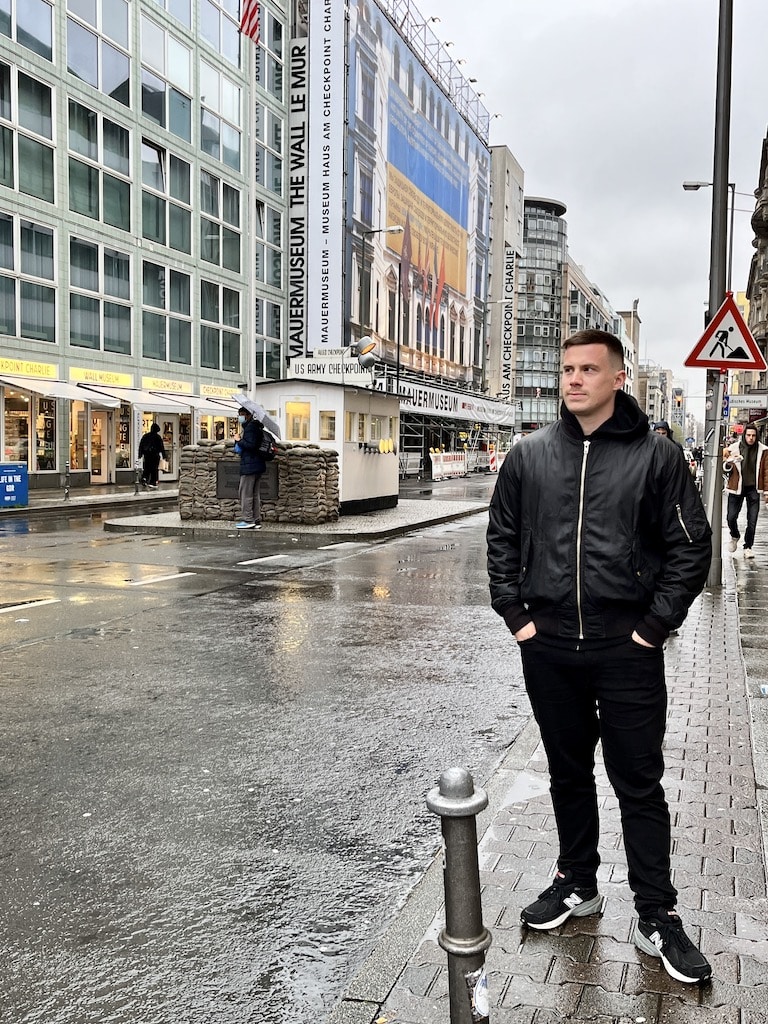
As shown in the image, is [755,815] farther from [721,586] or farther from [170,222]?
[170,222]

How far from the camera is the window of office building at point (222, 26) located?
1426 inches

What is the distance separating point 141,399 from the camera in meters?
31.3

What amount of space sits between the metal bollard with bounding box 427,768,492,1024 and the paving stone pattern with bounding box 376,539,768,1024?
15.5 inches

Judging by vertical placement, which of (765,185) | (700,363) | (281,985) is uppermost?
(765,185)

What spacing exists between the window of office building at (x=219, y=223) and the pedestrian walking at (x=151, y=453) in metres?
10.4

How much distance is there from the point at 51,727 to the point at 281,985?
297 centimetres

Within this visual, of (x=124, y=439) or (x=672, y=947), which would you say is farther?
(x=124, y=439)

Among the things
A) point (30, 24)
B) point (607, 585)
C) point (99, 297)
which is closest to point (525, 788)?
point (607, 585)

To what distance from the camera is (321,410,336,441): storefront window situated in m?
19.4

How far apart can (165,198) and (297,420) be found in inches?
713

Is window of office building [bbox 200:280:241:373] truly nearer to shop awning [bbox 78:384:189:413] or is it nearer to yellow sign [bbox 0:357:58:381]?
shop awning [bbox 78:384:189:413]

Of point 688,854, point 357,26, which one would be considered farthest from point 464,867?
point 357,26

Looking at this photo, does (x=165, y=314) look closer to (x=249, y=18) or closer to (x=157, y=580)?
(x=249, y=18)

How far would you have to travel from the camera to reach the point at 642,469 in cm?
286
